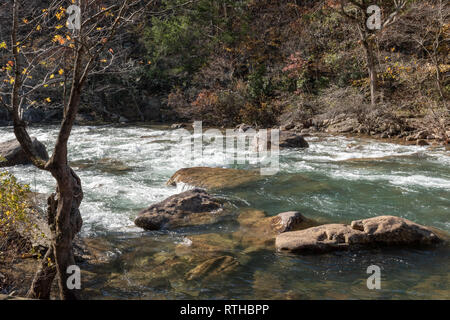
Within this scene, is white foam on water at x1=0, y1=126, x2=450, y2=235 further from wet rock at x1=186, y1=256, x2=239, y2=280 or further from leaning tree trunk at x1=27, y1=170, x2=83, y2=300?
leaning tree trunk at x1=27, y1=170, x2=83, y2=300

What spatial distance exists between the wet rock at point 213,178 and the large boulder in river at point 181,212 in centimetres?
127

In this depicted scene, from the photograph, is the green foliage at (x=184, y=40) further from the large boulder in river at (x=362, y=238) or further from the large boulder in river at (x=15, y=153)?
the large boulder in river at (x=362, y=238)

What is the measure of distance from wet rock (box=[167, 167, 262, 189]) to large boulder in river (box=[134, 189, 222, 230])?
127 centimetres

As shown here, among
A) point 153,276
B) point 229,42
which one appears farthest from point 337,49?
point 153,276

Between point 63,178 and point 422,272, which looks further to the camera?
point 422,272

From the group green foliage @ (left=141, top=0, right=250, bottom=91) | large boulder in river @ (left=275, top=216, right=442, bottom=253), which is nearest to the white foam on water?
large boulder in river @ (left=275, top=216, right=442, bottom=253)

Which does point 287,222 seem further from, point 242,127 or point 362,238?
point 242,127

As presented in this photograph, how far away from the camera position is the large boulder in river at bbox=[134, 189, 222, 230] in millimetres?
6266

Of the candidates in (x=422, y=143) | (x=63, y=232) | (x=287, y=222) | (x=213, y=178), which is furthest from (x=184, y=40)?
(x=63, y=232)

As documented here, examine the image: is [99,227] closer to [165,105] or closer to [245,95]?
[245,95]

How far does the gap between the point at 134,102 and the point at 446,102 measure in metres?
16.7

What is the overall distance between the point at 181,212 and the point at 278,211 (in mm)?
1779

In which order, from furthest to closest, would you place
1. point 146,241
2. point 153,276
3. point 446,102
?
point 446,102
point 146,241
point 153,276

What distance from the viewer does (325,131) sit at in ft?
53.9
